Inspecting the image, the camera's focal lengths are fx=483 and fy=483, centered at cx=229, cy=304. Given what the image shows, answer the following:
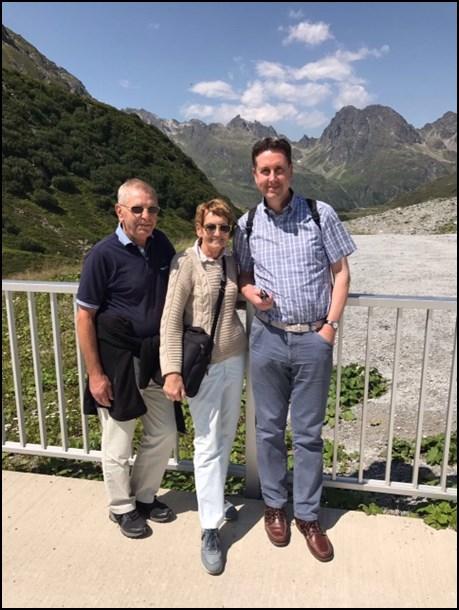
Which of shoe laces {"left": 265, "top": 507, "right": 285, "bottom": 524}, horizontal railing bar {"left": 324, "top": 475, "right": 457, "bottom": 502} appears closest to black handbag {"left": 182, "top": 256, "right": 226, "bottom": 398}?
shoe laces {"left": 265, "top": 507, "right": 285, "bottom": 524}

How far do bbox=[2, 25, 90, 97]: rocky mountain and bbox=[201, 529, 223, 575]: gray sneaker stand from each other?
82.4m

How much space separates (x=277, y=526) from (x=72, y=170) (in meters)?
38.5

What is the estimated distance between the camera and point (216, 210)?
2.43 meters

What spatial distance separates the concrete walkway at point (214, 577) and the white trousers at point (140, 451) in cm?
Answer: 22

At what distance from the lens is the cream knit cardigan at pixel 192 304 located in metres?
2.48

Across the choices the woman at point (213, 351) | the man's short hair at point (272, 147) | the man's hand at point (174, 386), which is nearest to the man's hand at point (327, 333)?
the woman at point (213, 351)

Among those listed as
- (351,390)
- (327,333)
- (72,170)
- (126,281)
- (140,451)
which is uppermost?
(72,170)

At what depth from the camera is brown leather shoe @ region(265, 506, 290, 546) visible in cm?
276

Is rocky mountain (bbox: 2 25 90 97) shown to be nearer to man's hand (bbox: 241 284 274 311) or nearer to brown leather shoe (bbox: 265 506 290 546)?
man's hand (bbox: 241 284 274 311)

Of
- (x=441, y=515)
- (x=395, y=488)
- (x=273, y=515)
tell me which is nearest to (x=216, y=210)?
(x=273, y=515)

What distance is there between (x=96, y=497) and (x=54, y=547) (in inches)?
19.1

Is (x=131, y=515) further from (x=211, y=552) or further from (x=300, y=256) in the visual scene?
(x=300, y=256)

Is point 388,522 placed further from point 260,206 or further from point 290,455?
point 260,206

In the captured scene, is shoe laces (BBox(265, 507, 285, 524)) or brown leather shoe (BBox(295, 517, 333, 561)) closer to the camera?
brown leather shoe (BBox(295, 517, 333, 561))
